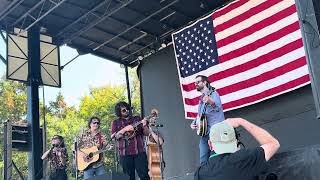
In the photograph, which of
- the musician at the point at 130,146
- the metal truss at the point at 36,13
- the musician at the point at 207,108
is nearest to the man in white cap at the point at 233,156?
the musician at the point at 207,108

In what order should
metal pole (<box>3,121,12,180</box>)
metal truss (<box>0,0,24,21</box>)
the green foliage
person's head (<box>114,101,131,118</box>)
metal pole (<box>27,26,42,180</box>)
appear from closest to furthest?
1. person's head (<box>114,101,131,118</box>)
2. metal pole (<box>3,121,12,180</box>)
3. metal pole (<box>27,26,42,180</box>)
4. metal truss (<box>0,0,24,21</box>)
5. the green foliage

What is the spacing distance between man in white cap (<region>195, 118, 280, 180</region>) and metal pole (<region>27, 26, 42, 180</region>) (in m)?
6.77

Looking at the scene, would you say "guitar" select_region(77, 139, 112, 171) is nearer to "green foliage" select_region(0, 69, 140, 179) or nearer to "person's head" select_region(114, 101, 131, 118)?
"person's head" select_region(114, 101, 131, 118)

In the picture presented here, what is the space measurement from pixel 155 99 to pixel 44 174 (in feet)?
10.8

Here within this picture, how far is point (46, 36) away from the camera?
985 centimetres

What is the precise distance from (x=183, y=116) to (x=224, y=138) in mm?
7570

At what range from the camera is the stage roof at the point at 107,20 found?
915 centimetres

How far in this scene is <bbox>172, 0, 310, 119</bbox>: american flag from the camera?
759cm

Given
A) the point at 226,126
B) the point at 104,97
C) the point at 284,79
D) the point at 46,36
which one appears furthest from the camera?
the point at 104,97

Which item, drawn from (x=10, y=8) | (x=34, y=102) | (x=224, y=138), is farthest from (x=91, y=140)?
(x=224, y=138)

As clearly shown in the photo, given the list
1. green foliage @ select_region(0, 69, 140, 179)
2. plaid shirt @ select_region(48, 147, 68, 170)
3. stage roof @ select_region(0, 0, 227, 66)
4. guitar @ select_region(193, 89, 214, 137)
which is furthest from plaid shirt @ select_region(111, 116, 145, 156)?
green foliage @ select_region(0, 69, 140, 179)

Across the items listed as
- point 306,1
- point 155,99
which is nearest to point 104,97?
point 155,99

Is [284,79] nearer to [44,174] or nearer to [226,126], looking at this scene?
[44,174]

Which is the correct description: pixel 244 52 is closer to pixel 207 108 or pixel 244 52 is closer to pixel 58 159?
pixel 207 108
